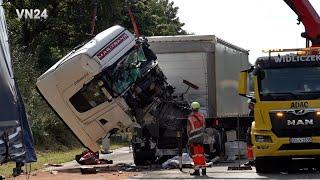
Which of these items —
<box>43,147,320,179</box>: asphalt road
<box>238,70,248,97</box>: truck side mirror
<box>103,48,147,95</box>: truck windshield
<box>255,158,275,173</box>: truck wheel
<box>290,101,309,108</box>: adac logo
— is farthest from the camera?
<box>103,48,147,95</box>: truck windshield

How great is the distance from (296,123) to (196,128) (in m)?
2.29

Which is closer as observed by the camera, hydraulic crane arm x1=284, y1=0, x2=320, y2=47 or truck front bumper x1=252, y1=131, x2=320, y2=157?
truck front bumper x1=252, y1=131, x2=320, y2=157

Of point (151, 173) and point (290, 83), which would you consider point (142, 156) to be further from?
point (290, 83)

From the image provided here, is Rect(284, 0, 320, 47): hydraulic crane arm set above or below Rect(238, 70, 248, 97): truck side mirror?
above

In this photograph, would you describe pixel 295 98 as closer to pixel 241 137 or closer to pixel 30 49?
pixel 241 137

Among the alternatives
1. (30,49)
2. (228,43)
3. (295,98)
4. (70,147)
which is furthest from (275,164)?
(30,49)

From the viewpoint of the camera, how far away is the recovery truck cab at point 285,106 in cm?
1477

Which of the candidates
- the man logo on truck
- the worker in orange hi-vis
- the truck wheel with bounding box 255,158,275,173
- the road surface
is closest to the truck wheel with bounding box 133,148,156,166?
the road surface

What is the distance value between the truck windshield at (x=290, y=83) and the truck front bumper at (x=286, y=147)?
0.92m

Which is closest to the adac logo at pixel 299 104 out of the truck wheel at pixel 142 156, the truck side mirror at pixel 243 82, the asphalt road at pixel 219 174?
the truck side mirror at pixel 243 82

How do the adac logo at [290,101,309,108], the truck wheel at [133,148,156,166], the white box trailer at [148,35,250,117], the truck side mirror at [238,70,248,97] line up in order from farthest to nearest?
1. the white box trailer at [148,35,250,117]
2. the truck wheel at [133,148,156,166]
3. the truck side mirror at [238,70,248,97]
4. the adac logo at [290,101,309,108]

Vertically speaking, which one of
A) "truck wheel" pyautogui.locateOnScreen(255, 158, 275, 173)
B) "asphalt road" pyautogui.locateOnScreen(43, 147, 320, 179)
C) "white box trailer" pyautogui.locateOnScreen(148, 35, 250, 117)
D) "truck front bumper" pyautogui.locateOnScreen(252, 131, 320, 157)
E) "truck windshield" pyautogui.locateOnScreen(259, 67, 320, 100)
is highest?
"white box trailer" pyautogui.locateOnScreen(148, 35, 250, 117)

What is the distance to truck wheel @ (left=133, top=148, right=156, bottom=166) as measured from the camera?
1853 centimetres

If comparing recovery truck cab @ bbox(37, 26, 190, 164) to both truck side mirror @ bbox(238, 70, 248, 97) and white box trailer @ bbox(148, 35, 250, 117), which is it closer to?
white box trailer @ bbox(148, 35, 250, 117)
